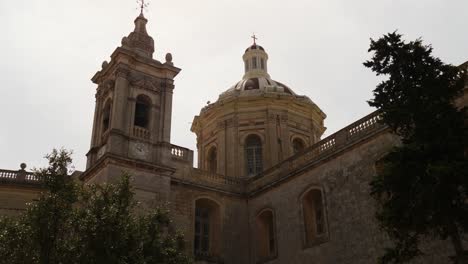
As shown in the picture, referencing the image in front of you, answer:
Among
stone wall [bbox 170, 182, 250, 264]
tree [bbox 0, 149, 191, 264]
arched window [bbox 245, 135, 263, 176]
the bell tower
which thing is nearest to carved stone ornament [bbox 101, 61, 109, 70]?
the bell tower

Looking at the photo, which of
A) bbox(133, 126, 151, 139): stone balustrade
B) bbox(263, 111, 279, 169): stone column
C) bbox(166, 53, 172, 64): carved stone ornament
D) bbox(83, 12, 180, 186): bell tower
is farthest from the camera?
bbox(263, 111, 279, 169): stone column

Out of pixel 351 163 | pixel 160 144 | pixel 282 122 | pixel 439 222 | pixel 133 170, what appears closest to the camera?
pixel 439 222

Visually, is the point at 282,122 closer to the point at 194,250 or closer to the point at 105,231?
the point at 194,250

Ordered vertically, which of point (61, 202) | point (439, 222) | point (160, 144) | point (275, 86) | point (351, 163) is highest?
point (275, 86)

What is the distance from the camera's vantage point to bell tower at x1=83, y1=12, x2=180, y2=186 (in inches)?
784

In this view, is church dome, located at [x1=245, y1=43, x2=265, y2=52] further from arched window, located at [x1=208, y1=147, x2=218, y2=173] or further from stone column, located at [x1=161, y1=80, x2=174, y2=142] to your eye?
stone column, located at [x1=161, y1=80, x2=174, y2=142]

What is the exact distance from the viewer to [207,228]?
2191cm

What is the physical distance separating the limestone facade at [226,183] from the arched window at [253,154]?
415cm

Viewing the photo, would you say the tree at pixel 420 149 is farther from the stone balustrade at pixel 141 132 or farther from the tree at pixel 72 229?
the stone balustrade at pixel 141 132

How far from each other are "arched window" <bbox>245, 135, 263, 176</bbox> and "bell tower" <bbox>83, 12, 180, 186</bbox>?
696cm

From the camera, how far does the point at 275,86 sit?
29.4m

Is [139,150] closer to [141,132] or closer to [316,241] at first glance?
[141,132]

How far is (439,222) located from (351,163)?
803cm

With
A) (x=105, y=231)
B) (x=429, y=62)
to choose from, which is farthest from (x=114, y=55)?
(x=429, y=62)
